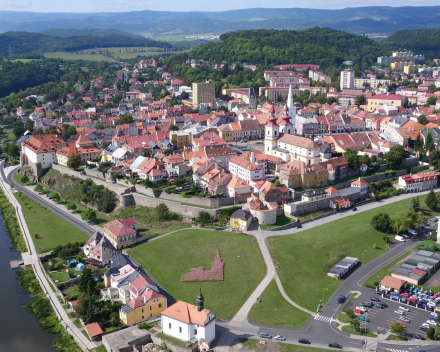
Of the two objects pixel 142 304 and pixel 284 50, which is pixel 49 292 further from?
pixel 284 50

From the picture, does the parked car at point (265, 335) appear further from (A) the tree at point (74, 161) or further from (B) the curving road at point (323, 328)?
(A) the tree at point (74, 161)

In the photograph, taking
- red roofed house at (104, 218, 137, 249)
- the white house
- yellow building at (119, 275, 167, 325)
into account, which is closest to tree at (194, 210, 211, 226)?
red roofed house at (104, 218, 137, 249)

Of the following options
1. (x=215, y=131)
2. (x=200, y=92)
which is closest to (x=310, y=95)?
(x=200, y=92)

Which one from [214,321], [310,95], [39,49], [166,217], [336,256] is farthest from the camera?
[39,49]

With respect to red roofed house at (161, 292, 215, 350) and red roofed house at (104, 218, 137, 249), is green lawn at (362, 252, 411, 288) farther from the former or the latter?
red roofed house at (104, 218, 137, 249)

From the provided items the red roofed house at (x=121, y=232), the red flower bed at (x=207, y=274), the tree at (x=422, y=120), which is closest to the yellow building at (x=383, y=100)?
the tree at (x=422, y=120)

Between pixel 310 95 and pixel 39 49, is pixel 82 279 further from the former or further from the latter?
pixel 39 49

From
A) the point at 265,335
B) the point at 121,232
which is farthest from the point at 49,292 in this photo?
the point at 265,335
